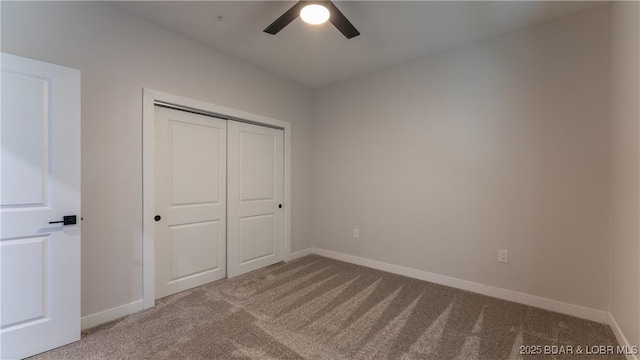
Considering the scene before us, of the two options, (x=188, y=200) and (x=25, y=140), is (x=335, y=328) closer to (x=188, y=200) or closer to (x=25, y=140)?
(x=188, y=200)

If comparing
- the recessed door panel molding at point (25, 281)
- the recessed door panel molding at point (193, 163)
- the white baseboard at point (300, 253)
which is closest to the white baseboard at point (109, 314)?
the recessed door panel molding at point (25, 281)

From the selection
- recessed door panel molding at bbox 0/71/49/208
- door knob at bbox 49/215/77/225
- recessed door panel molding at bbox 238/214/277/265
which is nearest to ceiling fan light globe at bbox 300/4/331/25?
recessed door panel molding at bbox 0/71/49/208

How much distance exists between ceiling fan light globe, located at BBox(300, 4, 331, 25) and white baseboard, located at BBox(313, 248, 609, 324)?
Answer: 288cm

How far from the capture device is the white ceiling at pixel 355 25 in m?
2.23

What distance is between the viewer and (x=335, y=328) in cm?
213

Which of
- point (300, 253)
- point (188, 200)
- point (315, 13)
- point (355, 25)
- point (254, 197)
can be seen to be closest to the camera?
point (315, 13)

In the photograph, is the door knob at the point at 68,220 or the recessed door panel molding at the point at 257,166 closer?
the door knob at the point at 68,220

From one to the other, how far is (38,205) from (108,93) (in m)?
1.00

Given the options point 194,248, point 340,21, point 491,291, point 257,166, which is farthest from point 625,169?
point 194,248

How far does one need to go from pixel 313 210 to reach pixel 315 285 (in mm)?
1470

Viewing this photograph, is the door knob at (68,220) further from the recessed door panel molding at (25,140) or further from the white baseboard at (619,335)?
the white baseboard at (619,335)

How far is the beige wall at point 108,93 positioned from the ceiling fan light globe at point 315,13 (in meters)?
1.44

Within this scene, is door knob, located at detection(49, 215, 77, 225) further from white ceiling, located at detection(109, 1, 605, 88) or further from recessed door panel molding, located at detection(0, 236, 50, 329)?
white ceiling, located at detection(109, 1, 605, 88)

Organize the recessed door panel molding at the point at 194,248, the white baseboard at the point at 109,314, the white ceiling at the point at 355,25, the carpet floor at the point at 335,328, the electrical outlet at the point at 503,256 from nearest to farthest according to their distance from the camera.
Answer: the carpet floor at the point at 335,328
the white baseboard at the point at 109,314
the white ceiling at the point at 355,25
the electrical outlet at the point at 503,256
the recessed door panel molding at the point at 194,248
